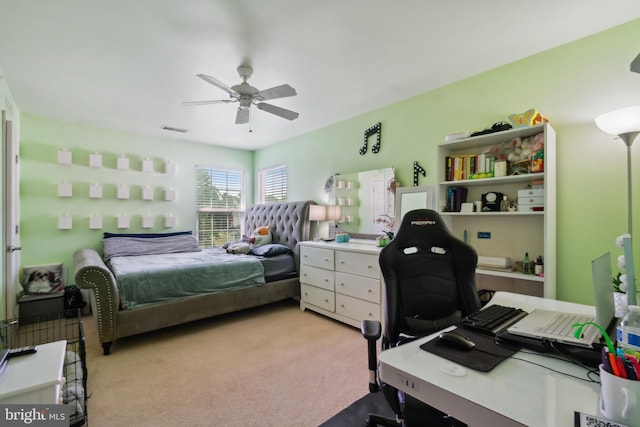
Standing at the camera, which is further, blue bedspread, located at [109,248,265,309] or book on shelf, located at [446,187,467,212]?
blue bedspread, located at [109,248,265,309]

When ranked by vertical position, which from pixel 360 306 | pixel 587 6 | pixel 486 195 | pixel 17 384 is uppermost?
pixel 587 6

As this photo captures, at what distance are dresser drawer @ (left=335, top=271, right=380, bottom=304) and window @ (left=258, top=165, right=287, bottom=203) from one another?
234 centimetres

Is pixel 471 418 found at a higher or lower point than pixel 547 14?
lower

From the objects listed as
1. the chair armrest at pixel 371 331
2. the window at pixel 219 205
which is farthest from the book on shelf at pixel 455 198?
the window at pixel 219 205

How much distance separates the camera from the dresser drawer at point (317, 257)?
333cm

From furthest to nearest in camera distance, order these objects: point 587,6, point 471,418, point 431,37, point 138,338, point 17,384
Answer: point 138,338, point 431,37, point 587,6, point 17,384, point 471,418

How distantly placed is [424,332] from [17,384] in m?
1.71

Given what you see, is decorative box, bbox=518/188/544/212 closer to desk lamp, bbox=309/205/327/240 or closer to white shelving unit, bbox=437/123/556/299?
white shelving unit, bbox=437/123/556/299

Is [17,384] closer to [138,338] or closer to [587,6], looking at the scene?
[138,338]

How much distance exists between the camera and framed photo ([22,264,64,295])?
347 centimetres

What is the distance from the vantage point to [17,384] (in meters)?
1.07

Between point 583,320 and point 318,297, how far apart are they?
8.58ft

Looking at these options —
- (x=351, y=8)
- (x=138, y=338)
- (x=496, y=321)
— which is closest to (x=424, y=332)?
(x=496, y=321)

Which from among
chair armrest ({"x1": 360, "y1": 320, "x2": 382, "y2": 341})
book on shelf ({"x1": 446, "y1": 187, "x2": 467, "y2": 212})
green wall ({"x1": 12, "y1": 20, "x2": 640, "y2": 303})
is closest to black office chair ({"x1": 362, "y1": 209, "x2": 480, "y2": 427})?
chair armrest ({"x1": 360, "y1": 320, "x2": 382, "y2": 341})
